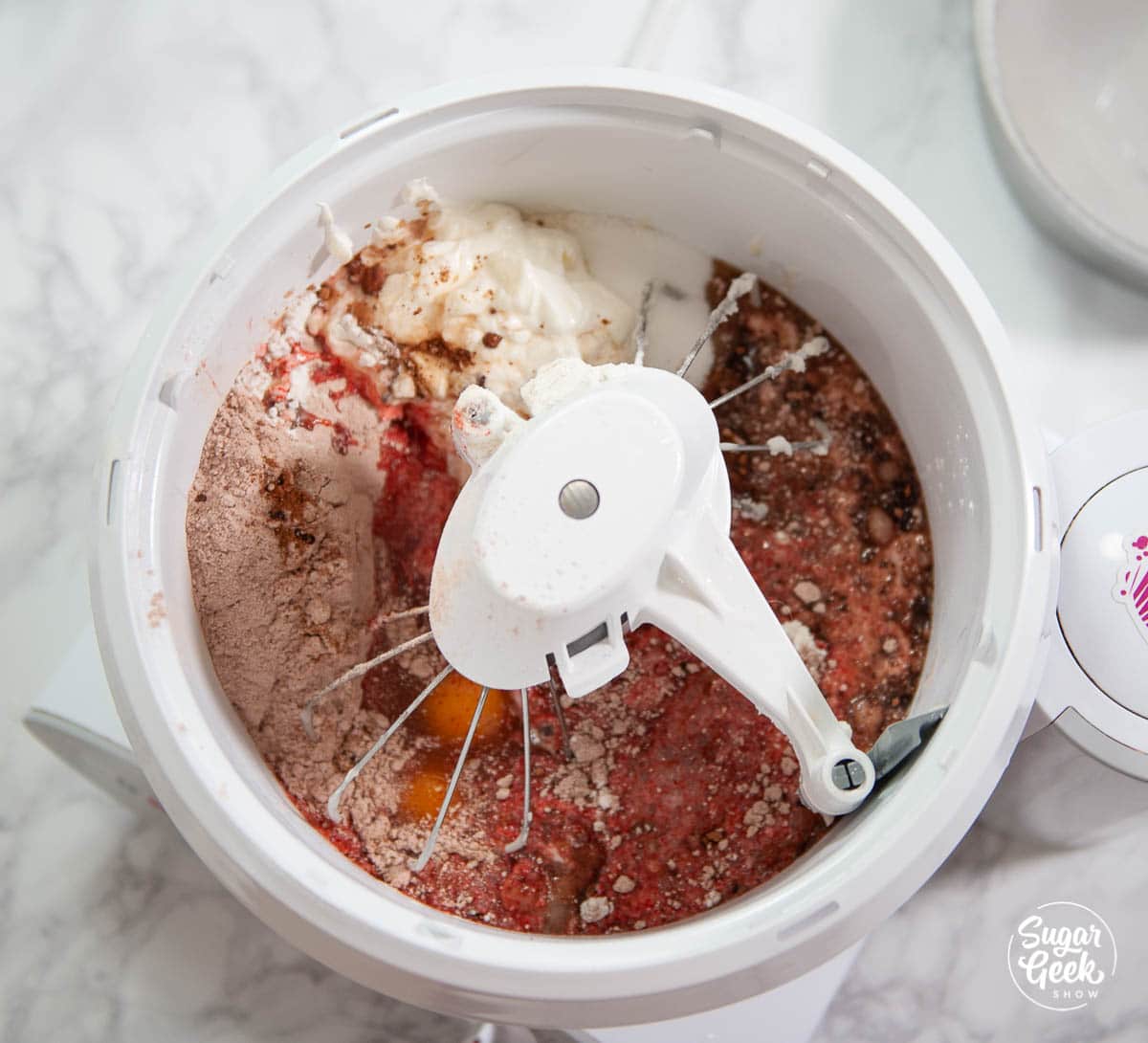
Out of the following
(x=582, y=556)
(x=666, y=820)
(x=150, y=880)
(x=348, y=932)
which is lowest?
(x=150, y=880)

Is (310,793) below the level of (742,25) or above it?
below

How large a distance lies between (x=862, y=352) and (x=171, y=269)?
0.51 m

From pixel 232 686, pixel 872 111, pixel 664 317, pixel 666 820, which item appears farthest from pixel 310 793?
pixel 872 111

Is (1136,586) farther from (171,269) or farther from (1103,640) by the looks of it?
(171,269)

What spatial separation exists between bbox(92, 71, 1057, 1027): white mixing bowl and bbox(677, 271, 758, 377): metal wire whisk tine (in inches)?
0.9

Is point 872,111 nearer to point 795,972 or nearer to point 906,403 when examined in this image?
point 906,403

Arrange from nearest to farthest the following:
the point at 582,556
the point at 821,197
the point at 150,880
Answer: the point at 582,556 → the point at 821,197 → the point at 150,880

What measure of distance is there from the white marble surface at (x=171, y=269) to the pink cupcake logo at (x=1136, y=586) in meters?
0.17

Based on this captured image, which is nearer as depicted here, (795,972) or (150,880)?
(795,972)

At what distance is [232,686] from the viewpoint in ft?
1.87

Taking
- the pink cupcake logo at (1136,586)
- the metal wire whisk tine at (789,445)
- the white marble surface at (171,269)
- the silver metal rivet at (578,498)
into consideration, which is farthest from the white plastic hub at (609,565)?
the white marble surface at (171,269)

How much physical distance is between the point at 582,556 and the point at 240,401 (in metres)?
0.25

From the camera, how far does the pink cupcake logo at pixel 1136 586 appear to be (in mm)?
622

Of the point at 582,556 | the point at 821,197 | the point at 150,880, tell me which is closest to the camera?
the point at 582,556
